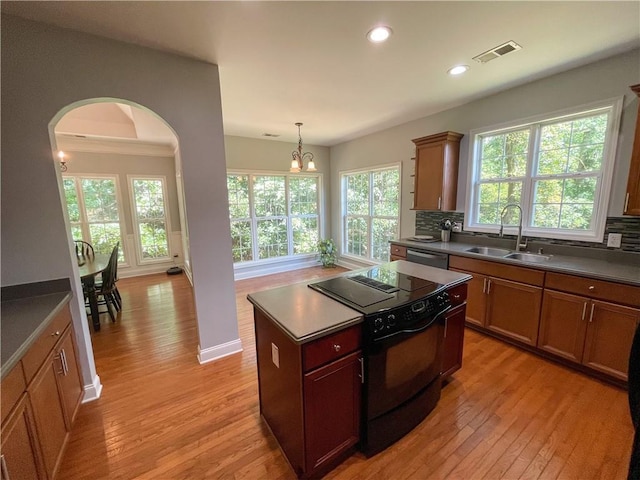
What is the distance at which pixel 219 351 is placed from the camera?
251 centimetres

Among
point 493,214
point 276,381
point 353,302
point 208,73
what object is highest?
point 208,73

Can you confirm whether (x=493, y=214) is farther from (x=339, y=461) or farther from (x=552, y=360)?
(x=339, y=461)

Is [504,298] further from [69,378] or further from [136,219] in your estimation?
[136,219]

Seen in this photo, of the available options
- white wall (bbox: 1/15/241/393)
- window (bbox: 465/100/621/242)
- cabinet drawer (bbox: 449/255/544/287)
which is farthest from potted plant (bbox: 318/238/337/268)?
white wall (bbox: 1/15/241/393)

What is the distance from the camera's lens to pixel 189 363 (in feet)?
7.96

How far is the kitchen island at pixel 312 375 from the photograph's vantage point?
125 centimetres

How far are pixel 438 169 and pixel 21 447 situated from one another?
157 inches

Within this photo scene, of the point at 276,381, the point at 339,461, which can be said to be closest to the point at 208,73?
the point at 276,381

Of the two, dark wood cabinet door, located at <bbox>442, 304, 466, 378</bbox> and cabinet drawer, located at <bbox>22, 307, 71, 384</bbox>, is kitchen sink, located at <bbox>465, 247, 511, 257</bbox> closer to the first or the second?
dark wood cabinet door, located at <bbox>442, 304, 466, 378</bbox>

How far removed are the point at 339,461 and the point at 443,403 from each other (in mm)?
892

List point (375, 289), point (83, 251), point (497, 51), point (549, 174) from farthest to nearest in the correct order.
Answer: point (83, 251) < point (549, 174) < point (497, 51) < point (375, 289)

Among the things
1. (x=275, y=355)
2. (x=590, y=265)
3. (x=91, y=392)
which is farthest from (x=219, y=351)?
(x=590, y=265)

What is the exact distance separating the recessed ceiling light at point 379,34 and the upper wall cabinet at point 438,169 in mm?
1695

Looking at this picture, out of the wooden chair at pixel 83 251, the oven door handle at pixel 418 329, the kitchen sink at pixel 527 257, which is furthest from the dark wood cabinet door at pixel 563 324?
the wooden chair at pixel 83 251
